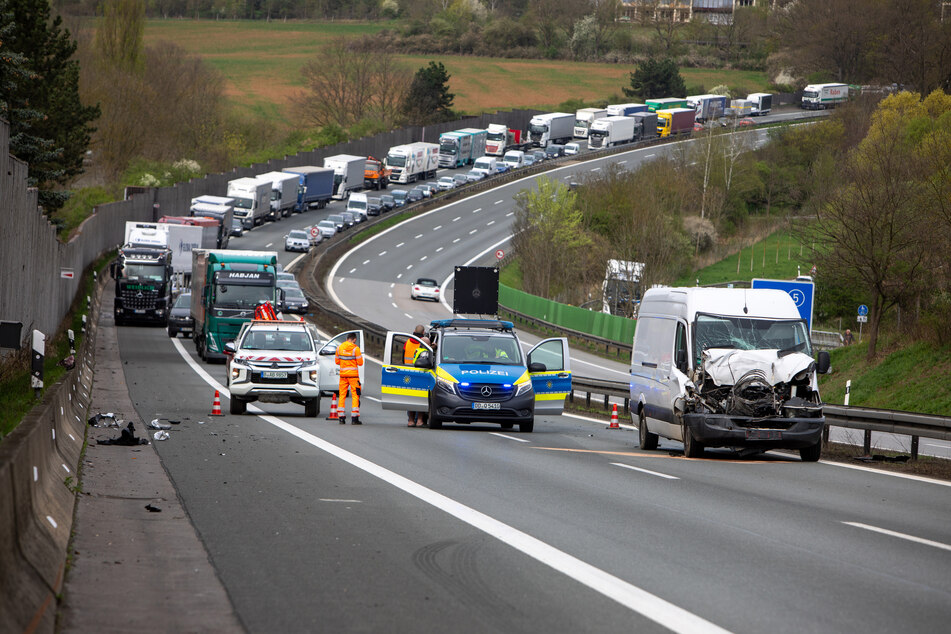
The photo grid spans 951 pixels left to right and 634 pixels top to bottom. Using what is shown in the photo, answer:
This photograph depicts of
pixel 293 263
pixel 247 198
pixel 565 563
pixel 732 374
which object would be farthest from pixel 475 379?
pixel 247 198

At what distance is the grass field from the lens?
510 feet

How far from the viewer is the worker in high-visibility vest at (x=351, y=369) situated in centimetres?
2247

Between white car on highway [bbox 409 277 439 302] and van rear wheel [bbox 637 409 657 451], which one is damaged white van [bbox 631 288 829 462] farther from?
white car on highway [bbox 409 277 439 302]

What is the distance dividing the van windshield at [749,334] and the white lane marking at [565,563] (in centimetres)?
561

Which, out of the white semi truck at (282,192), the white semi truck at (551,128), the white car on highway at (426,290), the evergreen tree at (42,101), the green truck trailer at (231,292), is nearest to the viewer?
the green truck trailer at (231,292)

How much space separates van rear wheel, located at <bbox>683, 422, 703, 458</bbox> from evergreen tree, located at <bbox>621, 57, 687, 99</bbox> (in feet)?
463

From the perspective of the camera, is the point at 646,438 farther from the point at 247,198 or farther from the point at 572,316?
the point at 247,198

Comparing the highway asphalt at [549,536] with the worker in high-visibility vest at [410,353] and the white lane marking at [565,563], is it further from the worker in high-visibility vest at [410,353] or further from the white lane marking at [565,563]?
the worker in high-visibility vest at [410,353]

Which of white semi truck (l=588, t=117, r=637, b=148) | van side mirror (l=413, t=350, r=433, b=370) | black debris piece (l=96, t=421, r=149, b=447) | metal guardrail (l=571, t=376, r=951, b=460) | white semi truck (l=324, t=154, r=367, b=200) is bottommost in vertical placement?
black debris piece (l=96, t=421, r=149, b=447)

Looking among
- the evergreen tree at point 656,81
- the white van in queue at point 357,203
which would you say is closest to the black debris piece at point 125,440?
the white van in queue at point 357,203

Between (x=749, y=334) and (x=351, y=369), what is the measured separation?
771cm

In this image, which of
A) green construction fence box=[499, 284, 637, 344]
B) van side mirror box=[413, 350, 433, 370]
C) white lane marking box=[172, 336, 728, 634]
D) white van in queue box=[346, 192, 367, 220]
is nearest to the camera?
white lane marking box=[172, 336, 728, 634]

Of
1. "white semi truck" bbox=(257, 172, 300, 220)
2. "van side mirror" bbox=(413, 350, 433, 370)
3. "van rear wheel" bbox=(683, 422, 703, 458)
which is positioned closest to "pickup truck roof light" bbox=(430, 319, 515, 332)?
"van side mirror" bbox=(413, 350, 433, 370)

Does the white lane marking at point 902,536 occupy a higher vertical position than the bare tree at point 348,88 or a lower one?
lower
